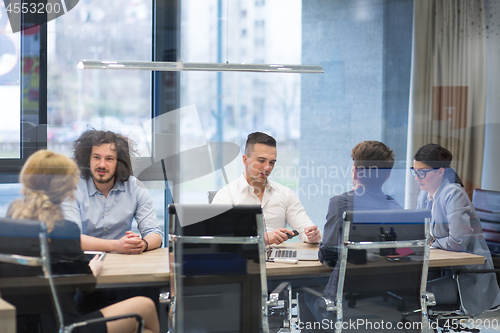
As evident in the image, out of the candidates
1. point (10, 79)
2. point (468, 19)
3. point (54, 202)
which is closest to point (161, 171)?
point (10, 79)

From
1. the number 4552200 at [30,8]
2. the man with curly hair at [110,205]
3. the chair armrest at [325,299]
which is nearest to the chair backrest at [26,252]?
the man with curly hair at [110,205]

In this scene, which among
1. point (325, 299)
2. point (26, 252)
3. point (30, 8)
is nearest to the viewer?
point (26, 252)

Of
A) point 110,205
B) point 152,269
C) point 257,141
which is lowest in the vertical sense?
point 152,269

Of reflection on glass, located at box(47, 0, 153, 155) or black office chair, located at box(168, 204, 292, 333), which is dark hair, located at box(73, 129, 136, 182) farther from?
black office chair, located at box(168, 204, 292, 333)

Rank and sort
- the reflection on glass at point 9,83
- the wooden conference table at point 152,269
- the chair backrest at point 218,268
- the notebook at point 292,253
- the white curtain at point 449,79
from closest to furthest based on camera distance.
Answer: the chair backrest at point 218,268 → the wooden conference table at point 152,269 → the notebook at point 292,253 → the reflection on glass at point 9,83 → the white curtain at point 449,79

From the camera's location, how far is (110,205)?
91.0 inches

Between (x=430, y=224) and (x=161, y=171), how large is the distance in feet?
7.28

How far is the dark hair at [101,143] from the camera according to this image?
7.86 feet

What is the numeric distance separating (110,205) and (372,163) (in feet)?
5.08

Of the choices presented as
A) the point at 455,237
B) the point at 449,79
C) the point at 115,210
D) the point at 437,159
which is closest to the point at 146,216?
the point at 115,210

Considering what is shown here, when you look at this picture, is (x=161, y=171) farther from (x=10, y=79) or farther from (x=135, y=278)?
(x=135, y=278)

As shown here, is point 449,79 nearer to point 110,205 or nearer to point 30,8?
point 110,205

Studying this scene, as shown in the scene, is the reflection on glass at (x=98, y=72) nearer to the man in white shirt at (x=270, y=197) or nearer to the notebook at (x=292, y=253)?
the man in white shirt at (x=270, y=197)

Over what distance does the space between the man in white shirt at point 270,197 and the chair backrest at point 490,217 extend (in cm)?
117
